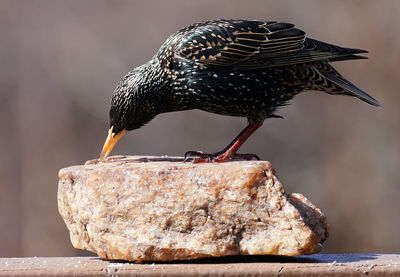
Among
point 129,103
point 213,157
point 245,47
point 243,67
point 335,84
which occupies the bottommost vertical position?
point 213,157

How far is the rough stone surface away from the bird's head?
1.44 meters

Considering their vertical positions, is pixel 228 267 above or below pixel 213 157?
below

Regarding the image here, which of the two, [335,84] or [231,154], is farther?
[335,84]

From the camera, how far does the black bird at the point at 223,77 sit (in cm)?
596

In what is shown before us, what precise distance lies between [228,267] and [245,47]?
2.05 metres

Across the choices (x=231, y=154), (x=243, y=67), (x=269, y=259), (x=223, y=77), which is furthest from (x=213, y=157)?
(x=269, y=259)

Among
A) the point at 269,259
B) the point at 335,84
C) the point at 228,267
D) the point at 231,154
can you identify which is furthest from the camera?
the point at 335,84

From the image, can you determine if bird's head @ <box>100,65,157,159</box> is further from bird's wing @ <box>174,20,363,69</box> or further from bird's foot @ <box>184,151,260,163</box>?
bird's foot @ <box>184,151,260,163</box>

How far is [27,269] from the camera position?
4.63 m

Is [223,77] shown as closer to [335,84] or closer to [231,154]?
[231,154]

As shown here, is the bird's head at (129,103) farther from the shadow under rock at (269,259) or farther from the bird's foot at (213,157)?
the shadow under rock at (269,259)

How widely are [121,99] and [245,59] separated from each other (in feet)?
2.89

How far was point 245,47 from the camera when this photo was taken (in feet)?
20.0

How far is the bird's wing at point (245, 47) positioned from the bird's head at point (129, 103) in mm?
320
